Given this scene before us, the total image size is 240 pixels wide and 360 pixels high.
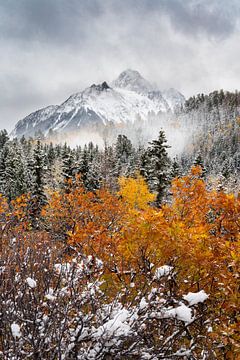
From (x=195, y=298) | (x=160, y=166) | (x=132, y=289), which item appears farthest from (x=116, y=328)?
(x=160, y=166)

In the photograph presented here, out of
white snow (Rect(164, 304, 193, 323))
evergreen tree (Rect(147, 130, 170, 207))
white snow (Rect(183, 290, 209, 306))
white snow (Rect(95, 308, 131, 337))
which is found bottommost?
white snow (Rect(95, 308, 131, 337))

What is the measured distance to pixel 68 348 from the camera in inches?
150

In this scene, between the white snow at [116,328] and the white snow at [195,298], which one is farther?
the white snow at [195,298]

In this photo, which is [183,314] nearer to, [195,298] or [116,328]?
[195,298]

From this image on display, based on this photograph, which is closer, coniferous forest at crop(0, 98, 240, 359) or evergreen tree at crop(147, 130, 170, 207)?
coniferous forest at crop(0, 98, 240, 359)

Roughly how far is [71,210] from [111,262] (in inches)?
551

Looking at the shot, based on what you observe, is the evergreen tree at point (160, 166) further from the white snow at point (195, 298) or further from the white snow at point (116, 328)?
the white snow at point (116, 328)

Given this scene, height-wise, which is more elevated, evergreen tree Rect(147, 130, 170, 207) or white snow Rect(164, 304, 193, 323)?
evergreen tree Rect(147, 130, 170, 207)

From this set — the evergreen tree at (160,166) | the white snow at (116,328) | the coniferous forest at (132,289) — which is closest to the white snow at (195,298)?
the coniferous forest at (132,289)

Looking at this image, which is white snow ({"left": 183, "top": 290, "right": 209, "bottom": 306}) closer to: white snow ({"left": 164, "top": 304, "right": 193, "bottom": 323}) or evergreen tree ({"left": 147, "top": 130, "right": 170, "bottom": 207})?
white snow ({"left": 164, "top": 304, "right": 193, "bottom": 323})

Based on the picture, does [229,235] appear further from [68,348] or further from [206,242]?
[68,348]

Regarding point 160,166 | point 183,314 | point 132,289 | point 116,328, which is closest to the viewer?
point 116,328

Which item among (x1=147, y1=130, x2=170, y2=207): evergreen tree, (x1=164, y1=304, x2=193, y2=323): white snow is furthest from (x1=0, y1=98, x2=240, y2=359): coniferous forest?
(x1=147, y1=130, x2=170, y2=207): evergreen tree

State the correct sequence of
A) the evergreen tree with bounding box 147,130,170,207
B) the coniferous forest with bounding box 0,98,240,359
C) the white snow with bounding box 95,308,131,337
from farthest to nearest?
the evergreen tree with bounding box 147,130,170,207 → the coniferous forest with bounding box 0,98,240,359 → the white snow with bounding box 95,308,131,337
